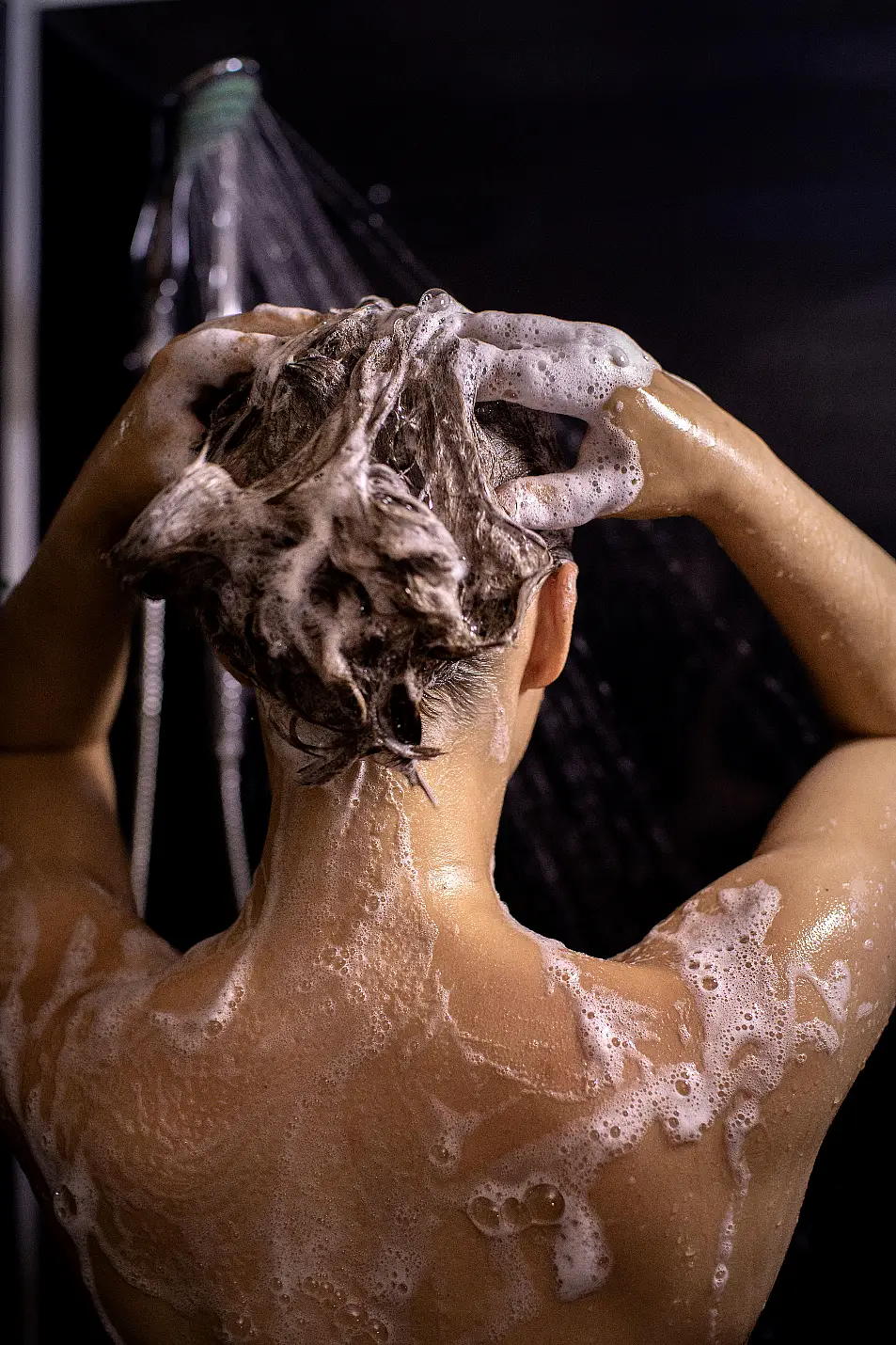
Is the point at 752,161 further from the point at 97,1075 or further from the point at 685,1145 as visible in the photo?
the point at 97,1075

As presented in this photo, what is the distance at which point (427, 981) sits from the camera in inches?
29.0

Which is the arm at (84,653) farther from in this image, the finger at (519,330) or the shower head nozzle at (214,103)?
the shower head nozzle at (214,103)

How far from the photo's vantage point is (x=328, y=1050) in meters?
0.74

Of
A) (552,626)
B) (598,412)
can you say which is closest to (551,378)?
(598,412)

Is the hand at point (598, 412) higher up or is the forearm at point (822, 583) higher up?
the hand at point (598, 412)

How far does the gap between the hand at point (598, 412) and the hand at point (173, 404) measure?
187mm

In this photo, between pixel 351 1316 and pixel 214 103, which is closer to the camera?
pixel 351 1316

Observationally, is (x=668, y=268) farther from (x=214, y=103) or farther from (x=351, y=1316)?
(x=351, y=1316)

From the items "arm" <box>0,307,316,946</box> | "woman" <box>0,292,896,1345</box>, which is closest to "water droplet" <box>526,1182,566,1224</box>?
"woman" <box>0,292,896,1345</box>

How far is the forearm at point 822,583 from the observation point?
2.86 ft

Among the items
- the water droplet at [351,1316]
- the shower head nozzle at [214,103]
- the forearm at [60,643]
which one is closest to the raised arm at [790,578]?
the water droplet at [351,1316]

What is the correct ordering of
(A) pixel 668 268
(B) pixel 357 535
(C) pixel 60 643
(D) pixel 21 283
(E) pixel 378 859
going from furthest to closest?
1. (D) pixel 21 283
2. (A) pixel 668 268
3. (C) pixel 60 643
4. (E) pixel 378 859
5. (B) pixel 357 535

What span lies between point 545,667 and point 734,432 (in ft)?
0.82

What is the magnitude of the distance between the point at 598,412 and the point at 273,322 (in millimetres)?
295
